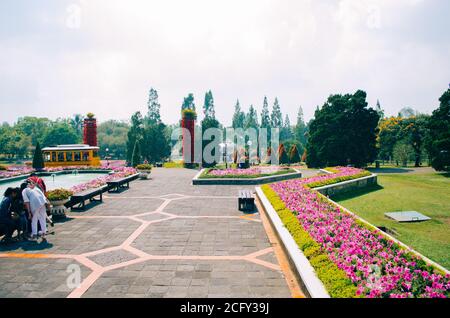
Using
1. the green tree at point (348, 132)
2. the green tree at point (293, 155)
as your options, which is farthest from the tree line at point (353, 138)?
the green tree at point (293, 155)

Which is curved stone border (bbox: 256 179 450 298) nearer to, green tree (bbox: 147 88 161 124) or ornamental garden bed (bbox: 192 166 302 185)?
ornamental garden bed (bbox: 192 166 302 185)

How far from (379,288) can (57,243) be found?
824 cm

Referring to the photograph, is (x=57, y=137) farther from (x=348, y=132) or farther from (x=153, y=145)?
(x=348, y=132)

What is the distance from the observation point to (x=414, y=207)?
1356cm

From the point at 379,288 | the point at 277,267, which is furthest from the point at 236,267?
the point at 379,288

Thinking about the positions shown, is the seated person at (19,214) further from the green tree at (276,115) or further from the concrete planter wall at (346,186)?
the green tree at (276,115)

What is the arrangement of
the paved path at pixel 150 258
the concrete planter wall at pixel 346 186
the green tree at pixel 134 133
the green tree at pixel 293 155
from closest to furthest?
the paved path at pixel 150 258 → the concrete planter wall at pixel 346 186 → the green tree at pixel 134 133 → the green tree at pixel 293 155

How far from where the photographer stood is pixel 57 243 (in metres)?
8.38

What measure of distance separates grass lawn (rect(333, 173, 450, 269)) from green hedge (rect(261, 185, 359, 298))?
3.57 meters

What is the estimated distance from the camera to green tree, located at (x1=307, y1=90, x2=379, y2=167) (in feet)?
110

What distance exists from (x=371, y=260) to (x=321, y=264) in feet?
3.33

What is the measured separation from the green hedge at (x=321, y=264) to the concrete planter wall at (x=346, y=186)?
7.33 meters

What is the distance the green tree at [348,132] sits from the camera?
33562 mm
